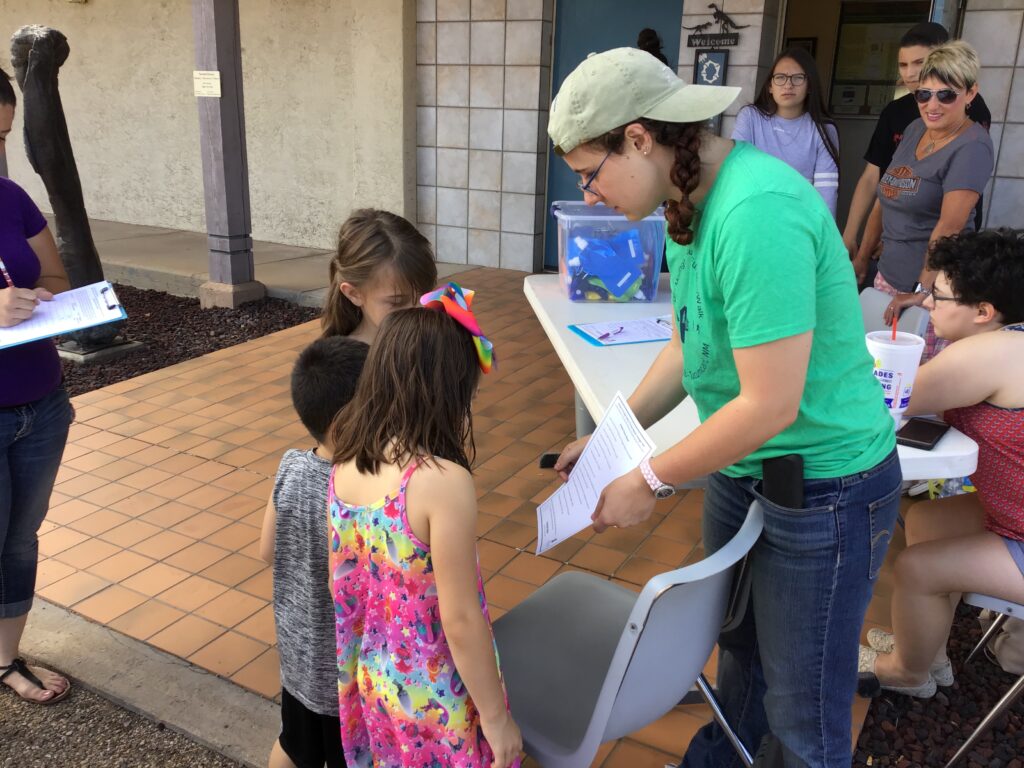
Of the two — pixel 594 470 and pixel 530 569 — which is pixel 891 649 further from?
pixel 594 470

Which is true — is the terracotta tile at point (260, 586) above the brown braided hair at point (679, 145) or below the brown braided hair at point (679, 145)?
below

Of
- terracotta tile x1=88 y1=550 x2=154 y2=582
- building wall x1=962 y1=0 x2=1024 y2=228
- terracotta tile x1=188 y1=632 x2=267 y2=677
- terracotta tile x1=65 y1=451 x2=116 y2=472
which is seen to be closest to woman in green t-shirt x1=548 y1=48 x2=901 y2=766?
terracotta tile x1=188 y1=632 x2=267 y2=677

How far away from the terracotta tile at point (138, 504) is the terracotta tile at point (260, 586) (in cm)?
72

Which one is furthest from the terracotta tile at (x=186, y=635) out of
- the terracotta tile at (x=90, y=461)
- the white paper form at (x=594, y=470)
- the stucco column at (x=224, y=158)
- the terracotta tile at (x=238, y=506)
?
the stucco column at (x=224, y=158)

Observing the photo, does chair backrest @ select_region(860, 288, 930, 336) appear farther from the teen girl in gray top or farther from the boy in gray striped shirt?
the boy in gray striped shirt

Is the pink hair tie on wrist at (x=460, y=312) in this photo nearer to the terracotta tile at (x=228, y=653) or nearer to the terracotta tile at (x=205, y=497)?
the terracotta tile at (x=228, y=653)

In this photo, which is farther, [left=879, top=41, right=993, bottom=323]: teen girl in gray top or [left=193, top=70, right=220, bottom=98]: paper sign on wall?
[left=193, top=70, right=220, bottom=98]: paper sign on wall

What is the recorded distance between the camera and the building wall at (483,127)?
6.48 meters

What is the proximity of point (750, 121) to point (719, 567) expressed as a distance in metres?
3.31

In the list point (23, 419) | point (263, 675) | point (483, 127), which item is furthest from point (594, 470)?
point (483, 127)

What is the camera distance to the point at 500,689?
1.40 meters

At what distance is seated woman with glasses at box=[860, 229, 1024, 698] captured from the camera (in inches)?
73.6

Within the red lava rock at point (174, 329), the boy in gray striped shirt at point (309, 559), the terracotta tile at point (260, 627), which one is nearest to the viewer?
the boy in gray striped shirt at point (309, 559)

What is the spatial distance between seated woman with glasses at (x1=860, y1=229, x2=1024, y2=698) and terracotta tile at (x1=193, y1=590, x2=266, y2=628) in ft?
6.25
